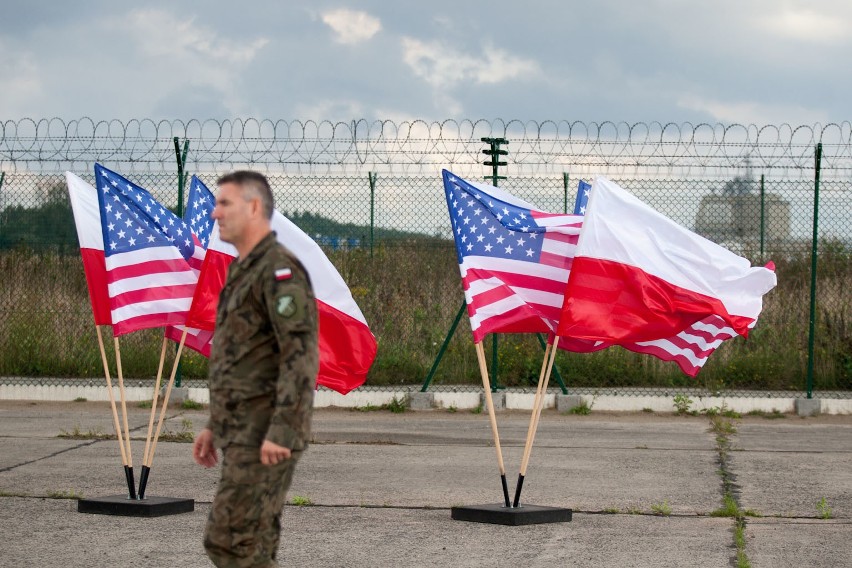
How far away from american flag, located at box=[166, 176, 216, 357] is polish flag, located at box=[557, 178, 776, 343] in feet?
7.71

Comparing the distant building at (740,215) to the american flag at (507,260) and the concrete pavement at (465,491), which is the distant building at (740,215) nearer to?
the concrete pavement at (465,491)

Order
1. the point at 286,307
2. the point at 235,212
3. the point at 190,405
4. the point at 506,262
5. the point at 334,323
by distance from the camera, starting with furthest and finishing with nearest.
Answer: the point at 190,405, the point at 506,262, the point at 334,323, the point at 235,212, the point at 286,307

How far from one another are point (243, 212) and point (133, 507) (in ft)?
12.5

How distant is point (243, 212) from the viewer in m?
4.53

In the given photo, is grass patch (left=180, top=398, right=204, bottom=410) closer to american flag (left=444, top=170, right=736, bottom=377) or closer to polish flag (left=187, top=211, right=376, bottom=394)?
american flag (left=444, top=170, right=736, bottom=377)

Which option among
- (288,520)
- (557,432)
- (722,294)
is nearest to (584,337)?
(722,294)

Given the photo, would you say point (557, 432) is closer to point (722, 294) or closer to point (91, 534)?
point (722, 294)

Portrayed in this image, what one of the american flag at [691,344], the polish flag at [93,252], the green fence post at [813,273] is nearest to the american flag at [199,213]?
the polish flag at [93,252]

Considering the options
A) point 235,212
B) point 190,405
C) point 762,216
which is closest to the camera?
point 235,212

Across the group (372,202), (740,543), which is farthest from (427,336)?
(740,543)

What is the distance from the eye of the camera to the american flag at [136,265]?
8.12 meters

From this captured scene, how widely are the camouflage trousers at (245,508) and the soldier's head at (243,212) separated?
0.76m

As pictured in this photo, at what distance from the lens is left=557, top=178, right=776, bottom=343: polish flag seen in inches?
308

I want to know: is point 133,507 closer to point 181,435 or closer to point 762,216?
point 181,435
